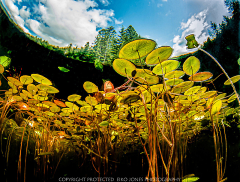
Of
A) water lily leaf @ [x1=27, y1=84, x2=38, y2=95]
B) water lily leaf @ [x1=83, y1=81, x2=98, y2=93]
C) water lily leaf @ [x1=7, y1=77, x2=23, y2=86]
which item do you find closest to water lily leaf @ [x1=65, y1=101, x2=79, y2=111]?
water lily leaf @ [x1=27, y1=84, x2=38, y2=95]

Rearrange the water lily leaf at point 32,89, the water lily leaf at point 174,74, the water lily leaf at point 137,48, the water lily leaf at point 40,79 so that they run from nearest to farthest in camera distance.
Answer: the water lily leaf at point 137,48 → the water lily leaf at point 174,74 → the water lily leaf at point 40,79 → the water lily leaf at point 32,89

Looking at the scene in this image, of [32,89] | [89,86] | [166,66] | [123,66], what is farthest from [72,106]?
[166,66]

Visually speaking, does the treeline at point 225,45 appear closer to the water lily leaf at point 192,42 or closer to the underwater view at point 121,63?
the underwater view at point 121,63

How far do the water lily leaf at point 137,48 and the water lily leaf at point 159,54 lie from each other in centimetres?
2

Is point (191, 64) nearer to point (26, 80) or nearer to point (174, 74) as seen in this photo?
point (174, 74)

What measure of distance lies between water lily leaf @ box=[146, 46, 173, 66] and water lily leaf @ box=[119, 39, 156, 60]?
0.02m

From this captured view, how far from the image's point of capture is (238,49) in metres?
1.02

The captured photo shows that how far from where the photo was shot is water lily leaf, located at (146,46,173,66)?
380mm

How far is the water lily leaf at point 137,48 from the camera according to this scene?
1.12ft

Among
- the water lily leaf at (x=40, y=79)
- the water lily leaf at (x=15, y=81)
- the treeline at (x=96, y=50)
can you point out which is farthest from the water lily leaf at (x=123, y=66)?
the water lily leaf at (x=15, y=81)

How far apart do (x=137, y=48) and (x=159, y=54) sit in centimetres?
9

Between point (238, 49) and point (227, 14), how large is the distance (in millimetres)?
389

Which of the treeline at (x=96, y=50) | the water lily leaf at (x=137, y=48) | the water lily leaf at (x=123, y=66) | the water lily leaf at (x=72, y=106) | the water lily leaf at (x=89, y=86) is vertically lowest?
the water lily leaf at (x=72, y=106)

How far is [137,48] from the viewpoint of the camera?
37 cm
